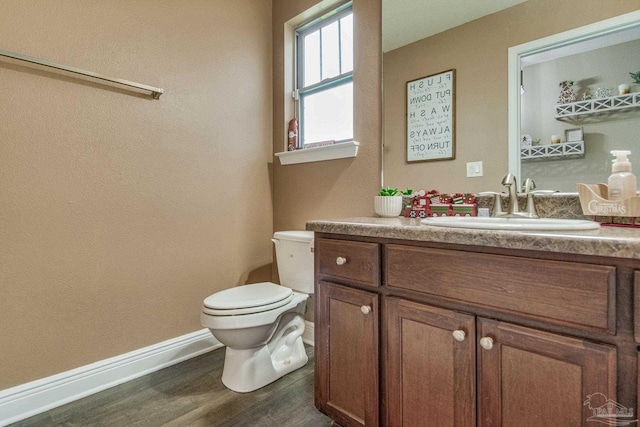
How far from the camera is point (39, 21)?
1446 millimetres

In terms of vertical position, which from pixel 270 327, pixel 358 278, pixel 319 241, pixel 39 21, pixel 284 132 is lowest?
pixel 270 327

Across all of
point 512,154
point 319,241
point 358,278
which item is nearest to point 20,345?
point 319,241

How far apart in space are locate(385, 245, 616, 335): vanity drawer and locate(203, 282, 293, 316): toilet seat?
0.78m

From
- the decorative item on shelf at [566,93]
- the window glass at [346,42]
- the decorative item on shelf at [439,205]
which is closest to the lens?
the decorative item on shelf at [566,93]

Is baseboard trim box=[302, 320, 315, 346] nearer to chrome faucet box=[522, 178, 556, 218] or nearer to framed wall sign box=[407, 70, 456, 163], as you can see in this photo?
framed wall sign box=[407, 70, 456, 163]

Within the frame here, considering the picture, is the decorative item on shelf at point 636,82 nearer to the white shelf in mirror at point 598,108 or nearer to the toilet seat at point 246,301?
the white shelf in mirror at point 598,108

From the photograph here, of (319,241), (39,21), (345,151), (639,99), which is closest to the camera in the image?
(639,99)

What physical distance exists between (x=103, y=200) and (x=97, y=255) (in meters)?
0.28

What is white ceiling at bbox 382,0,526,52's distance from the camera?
4.74ft

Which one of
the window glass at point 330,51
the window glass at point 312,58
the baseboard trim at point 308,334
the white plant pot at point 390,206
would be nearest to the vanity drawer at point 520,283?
the white plant pot at point 390,206

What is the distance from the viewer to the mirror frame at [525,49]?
1147 millimetres

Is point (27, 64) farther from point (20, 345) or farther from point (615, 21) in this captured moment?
point (615, 21)

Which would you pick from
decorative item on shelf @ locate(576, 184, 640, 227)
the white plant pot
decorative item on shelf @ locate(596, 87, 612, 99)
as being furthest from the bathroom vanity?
decorative item on shelf @ locate(596, 87, 612, 99)

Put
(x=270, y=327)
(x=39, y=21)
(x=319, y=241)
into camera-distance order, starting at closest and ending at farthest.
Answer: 1. (x=319, y=241)
2. (x=39, y=21)
3. (x=270, y=327)
